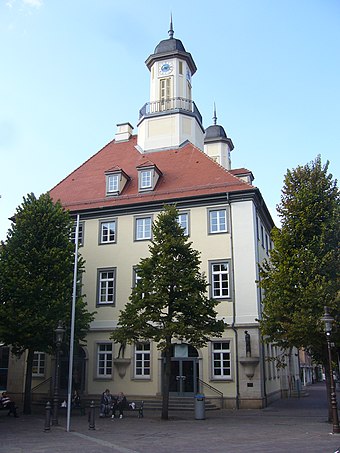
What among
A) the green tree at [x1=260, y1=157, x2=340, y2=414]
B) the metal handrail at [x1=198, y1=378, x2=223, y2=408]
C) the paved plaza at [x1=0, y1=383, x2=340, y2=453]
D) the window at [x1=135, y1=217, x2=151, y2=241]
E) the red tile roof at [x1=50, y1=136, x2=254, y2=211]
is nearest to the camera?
the paved plaza at [x1=0, y1=383, x2=340, y2=453]

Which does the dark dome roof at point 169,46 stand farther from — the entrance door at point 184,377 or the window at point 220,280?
the entrance door at point 184,377

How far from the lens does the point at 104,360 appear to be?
2889cm

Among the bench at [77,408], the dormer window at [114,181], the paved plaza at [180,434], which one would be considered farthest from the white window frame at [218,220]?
the bench at [77,408]

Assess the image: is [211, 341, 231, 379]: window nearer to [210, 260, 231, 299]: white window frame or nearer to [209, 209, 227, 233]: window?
[210, 260, 231, 299]: white window frame

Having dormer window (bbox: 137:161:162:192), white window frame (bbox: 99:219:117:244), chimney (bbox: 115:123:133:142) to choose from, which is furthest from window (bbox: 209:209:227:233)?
chimney (bbox: 115:123:133:142)

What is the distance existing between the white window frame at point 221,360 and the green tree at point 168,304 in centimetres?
464

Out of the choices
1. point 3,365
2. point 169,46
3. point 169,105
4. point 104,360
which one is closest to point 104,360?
point 104,360

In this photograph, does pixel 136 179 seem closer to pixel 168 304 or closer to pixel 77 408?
pixel 168 304

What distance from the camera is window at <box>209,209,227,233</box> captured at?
28.1 meters

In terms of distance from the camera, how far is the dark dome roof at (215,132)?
155 ft

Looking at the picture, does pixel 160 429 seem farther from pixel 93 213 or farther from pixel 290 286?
pixel 93 213

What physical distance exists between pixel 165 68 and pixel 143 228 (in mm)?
14275

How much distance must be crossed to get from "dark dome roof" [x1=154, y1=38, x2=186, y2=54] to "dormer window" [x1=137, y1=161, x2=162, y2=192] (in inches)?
475

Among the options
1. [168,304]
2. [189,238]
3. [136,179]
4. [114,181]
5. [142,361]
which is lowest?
[142,361]
